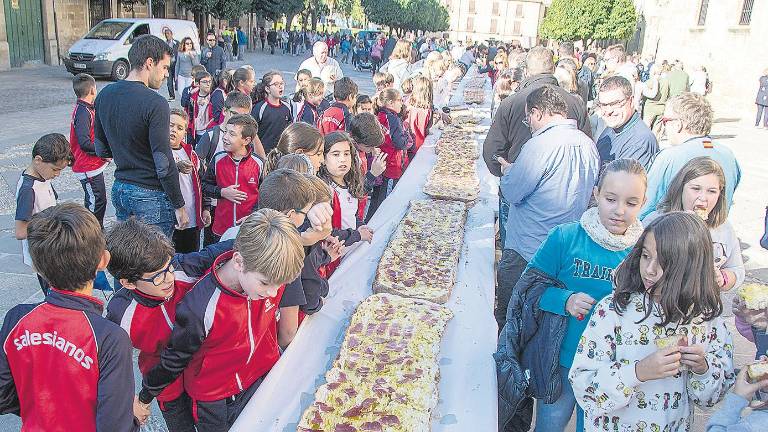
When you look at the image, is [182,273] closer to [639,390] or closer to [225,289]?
[225,289]

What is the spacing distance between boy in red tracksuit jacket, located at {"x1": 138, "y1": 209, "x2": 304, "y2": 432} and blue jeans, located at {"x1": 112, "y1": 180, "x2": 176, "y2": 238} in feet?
5.79

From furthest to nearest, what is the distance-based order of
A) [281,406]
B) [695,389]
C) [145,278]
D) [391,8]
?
[391,8]
[281,406]
[145,278]
[695,389]

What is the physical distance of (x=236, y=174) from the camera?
14.4 ft

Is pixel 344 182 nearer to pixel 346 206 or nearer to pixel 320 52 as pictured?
pixel 346 206

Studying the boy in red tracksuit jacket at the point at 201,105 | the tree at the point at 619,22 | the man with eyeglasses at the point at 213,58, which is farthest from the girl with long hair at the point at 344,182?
the tree at the point at 619,22

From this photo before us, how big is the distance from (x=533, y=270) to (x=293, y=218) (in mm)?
1212

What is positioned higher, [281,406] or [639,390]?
[639,390]

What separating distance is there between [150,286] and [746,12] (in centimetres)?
2327

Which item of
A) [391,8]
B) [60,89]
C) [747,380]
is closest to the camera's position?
[747,380]

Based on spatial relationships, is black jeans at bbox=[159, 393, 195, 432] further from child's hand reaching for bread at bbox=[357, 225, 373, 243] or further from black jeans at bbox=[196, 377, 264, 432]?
child's hand reaching for bread at bbox=[357, 225, 373, 243]

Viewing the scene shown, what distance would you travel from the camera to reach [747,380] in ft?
6.46

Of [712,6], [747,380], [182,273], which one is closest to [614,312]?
[747,380]

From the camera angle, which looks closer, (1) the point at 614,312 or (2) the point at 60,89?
(1) the point at 614,312

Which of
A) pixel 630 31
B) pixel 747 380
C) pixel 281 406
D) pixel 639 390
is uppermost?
pixel 630 31
